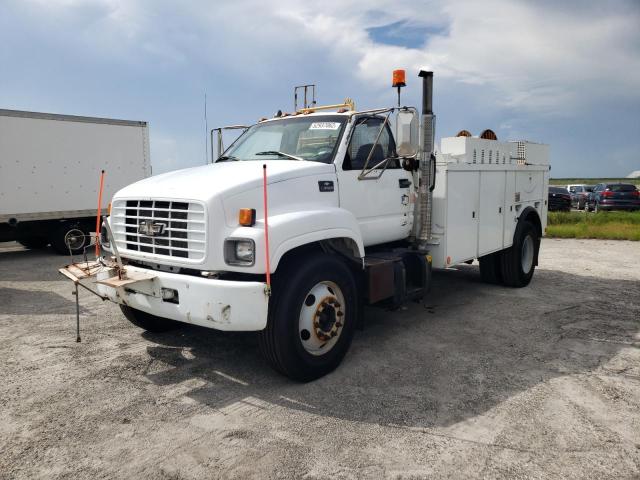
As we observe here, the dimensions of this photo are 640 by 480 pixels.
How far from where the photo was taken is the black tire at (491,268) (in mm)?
8266

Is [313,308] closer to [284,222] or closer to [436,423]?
[284,222]

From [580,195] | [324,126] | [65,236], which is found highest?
[324,126]

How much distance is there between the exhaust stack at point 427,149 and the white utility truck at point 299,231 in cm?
1

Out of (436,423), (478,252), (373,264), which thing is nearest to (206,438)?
(436,423)

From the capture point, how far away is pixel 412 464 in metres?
3.18

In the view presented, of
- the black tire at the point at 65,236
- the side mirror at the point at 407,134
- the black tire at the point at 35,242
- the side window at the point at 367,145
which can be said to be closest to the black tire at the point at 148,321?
the side window at the point at 367,145

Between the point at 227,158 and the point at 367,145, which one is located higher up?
the point at 367,145

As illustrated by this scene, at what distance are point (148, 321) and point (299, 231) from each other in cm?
250

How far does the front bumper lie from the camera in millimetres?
3797

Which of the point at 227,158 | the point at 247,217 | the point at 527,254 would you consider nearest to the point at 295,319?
the point at 247,217

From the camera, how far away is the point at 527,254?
8547 mm

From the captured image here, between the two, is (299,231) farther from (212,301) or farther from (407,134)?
(407,134)

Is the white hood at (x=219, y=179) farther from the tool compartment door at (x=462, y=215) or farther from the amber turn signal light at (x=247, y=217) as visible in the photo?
the tool compartment door at (x=462, y=215)

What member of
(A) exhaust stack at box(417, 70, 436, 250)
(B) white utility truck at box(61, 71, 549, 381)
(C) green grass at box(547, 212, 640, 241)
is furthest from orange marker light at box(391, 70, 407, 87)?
(C) green grass at box(547, 212, 640, 241)
